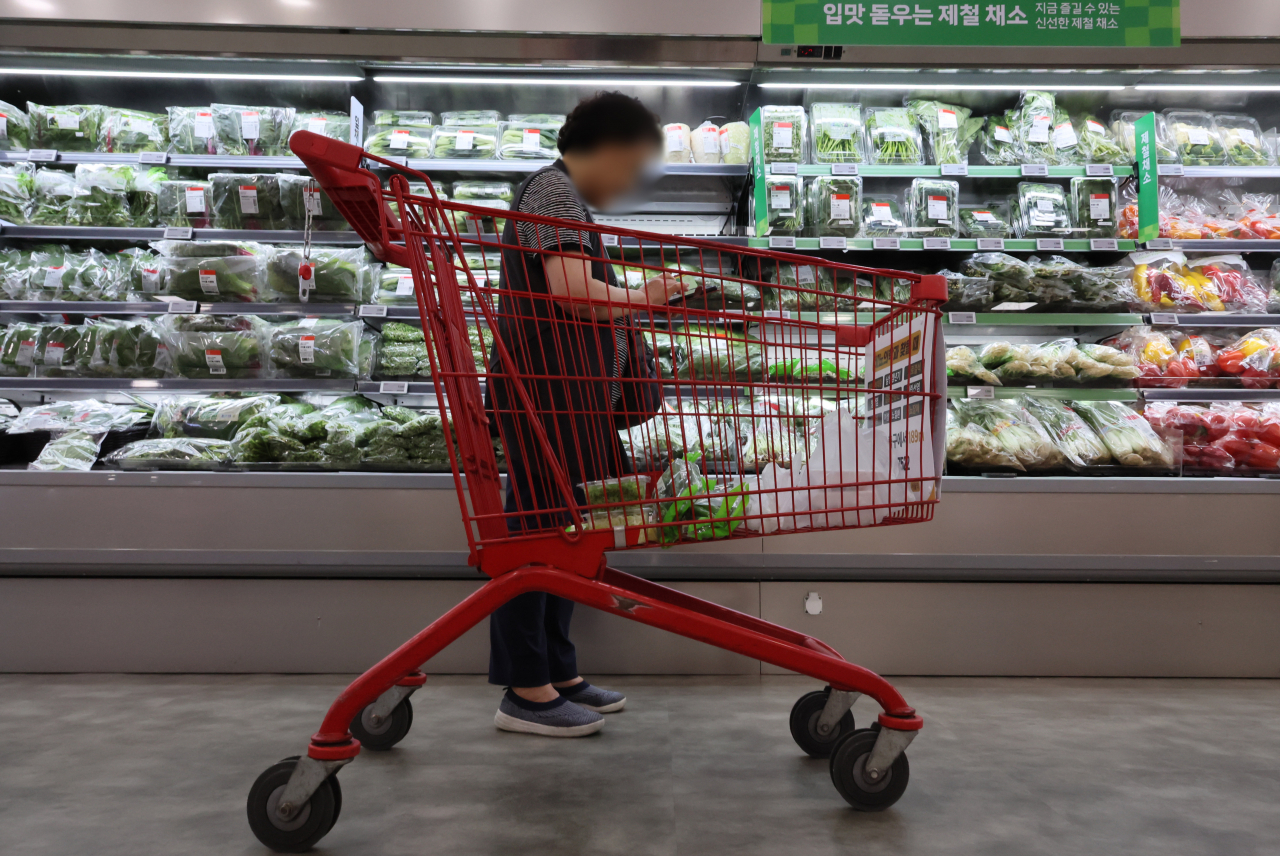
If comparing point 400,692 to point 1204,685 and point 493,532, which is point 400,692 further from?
point 1204,685

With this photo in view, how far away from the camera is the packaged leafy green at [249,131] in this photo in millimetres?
3381

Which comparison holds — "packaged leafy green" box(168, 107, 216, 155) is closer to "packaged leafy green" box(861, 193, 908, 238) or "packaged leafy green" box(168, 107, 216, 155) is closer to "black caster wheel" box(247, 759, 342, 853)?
"packaged leafy green" box(861, 193, 908, 238)

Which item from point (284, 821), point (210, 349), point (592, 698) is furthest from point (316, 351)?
point (284, 821)

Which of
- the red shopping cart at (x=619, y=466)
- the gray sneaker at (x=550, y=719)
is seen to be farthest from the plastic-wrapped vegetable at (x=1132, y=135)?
the gray sneaker at (x=550, y=719)

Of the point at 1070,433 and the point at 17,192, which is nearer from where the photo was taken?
the point at 1070,433

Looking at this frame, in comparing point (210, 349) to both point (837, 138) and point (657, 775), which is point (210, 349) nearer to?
point (657, 775)

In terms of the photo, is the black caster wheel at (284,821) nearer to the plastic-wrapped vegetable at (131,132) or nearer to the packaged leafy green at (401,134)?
the packaged leafy green at (401,134)

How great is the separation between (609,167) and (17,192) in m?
2.71

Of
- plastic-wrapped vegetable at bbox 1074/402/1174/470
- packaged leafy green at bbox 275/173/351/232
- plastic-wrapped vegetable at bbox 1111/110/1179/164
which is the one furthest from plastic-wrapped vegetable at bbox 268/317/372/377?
plastic-wrapped vegetable at bbox 1111/110/1179/164

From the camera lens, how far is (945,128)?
354 centimetres

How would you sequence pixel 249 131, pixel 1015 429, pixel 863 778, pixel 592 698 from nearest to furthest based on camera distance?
pixel 863 778
pixel 592 698
pixel 1015 429
pixel 249 131

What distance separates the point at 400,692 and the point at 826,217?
2455mm

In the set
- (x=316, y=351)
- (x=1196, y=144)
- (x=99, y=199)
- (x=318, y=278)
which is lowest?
(x=316, y=351)

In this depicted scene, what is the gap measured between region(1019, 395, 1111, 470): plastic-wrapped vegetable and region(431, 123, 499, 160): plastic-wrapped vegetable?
232cm
